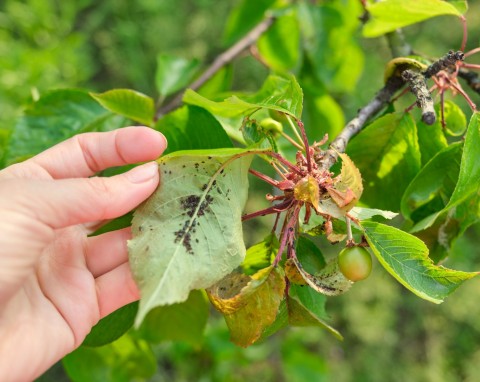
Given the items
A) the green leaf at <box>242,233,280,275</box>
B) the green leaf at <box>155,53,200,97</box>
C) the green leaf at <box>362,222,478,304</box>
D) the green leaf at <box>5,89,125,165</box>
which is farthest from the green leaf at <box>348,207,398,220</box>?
the green leaf at <box>155,53,200,97</box>

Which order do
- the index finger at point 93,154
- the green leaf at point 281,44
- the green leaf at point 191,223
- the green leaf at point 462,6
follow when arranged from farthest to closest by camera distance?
the green leaf at point 281,44 < the green leaf at point 462,6 < the index finger at point 93,154 < the green leaf at point 191,223

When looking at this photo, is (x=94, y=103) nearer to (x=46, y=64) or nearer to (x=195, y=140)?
(x=195, y=140)

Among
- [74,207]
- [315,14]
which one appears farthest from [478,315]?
[74,207]

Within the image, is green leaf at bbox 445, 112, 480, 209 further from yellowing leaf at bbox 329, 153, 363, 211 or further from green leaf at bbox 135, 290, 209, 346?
green leaf at bbox 135, 290, 209, 346

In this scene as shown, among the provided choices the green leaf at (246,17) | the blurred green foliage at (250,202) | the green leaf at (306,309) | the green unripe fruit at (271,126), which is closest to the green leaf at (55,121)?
the green unripe fruit at (271,126)

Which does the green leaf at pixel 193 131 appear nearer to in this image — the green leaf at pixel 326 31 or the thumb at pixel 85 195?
the thumb at pixel 85 195
